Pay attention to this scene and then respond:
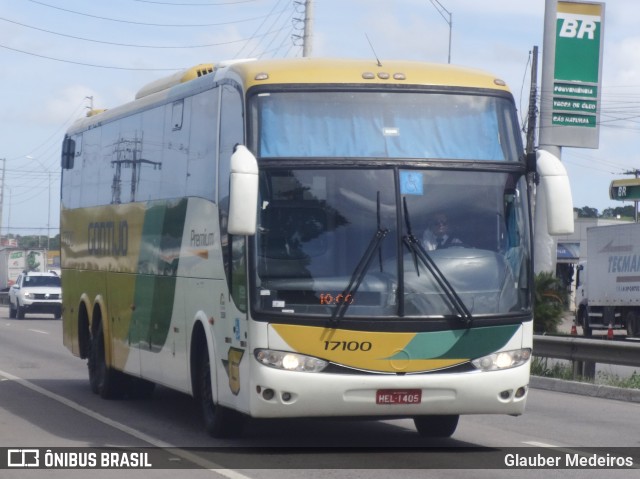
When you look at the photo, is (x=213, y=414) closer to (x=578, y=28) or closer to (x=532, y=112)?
(x=532, y=112)

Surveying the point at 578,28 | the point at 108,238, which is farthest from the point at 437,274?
the point at 578,28

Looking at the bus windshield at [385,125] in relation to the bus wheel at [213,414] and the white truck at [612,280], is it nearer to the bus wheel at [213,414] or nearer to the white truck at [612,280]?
the bus wheel at [213,414]

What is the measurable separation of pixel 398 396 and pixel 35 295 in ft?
123

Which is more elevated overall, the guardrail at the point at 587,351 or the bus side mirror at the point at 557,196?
the bus side mirror at the point at 557,196

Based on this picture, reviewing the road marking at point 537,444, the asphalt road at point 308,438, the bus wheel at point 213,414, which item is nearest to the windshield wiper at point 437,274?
the asphalt road at point 308,438

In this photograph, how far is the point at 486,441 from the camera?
39.9 feet

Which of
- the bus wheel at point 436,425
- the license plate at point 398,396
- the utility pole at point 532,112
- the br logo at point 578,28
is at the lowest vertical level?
the bus wheel at point 436,425

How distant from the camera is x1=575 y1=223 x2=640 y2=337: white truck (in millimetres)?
39094

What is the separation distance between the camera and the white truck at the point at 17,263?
255ft

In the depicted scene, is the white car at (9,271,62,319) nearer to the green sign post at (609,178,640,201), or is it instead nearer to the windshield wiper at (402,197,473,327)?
the green sign post at (609,178,640,201)

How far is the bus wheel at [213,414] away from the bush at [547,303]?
14684 mm

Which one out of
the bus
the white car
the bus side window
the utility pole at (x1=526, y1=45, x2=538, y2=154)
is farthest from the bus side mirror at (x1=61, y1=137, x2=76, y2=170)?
the white car

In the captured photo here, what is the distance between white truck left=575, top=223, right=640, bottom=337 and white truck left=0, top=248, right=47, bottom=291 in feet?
145

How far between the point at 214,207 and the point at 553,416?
17.4 feet
